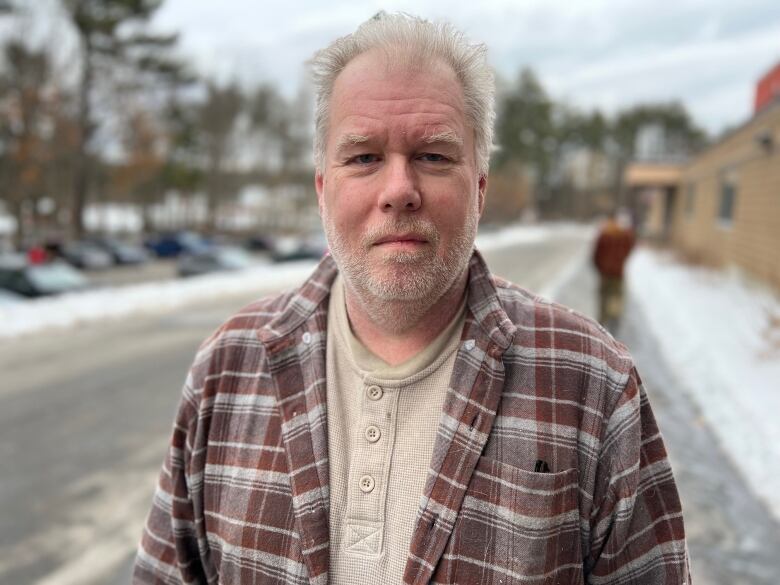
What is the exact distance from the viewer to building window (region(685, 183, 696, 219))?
93.3 ft

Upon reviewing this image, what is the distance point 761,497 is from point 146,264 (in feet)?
102

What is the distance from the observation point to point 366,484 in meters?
1.45

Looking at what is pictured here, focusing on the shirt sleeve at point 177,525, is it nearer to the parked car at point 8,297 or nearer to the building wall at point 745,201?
the building wall at point 745,201

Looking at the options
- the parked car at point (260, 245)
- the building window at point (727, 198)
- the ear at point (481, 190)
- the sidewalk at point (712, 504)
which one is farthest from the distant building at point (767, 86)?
the parked car at point (260, 245)

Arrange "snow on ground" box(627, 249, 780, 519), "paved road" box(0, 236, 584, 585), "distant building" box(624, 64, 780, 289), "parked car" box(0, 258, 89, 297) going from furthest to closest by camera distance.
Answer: "parked car" box(0, 258, 89, 297) < "distant building" box(624, 64, 780, 289) < "snow on ground" box(627, 249, 780, 519) < "paved road" box(0, 236, 584, 585)

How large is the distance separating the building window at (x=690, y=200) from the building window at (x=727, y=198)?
6819mm

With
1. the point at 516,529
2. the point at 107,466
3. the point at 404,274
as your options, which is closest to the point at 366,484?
the point at 516,529

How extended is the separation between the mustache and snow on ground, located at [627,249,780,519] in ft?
14.5

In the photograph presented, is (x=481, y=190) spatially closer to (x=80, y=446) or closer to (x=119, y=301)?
(x=80, y=446)

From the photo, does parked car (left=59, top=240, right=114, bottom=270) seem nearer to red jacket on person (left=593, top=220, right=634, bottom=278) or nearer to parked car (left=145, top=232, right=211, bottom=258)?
parked car (left=145, top=232, right=211, bottom=258)

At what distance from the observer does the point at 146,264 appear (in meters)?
32.2

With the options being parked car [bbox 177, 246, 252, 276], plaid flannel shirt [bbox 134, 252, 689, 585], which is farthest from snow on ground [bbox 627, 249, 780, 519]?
parked car [bbox 177, 246, 252, 276]

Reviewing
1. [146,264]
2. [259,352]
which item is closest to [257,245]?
[146,264]

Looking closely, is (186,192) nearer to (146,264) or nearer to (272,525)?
(146,264)
